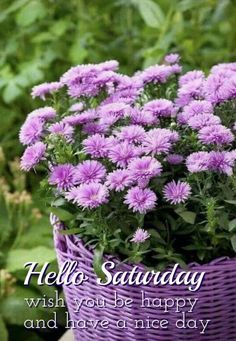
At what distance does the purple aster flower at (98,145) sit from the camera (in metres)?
0.81

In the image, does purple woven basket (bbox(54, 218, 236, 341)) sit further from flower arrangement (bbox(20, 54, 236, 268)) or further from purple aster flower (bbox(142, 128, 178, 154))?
purple aster flower (bbox(142, 128, 178, 154))

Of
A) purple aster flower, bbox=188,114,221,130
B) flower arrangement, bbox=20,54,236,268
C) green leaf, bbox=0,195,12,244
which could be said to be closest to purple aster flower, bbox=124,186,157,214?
flower arrangement, bbox=20,54,236,268

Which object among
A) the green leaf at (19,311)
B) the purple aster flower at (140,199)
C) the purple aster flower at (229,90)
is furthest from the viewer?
the green leaf at (19,311)

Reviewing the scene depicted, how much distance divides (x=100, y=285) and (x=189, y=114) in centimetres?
→ 22

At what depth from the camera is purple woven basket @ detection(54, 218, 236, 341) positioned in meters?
0.80

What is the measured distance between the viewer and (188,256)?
0.83 meters

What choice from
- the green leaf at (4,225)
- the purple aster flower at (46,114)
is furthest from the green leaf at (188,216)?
the green leaf at (4,225)

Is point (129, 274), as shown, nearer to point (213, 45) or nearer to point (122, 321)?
point (122, 321)

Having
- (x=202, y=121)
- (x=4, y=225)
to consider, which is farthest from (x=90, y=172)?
(x=4, y=225)

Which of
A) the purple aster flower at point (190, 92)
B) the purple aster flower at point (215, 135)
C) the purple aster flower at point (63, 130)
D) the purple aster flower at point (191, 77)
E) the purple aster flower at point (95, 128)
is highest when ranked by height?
the purple aster flower at point (191, 77)

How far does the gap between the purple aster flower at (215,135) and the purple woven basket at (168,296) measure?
0.13 meters

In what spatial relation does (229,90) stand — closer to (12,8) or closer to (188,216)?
(188,216)

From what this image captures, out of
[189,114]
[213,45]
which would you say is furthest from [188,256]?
[213,45]

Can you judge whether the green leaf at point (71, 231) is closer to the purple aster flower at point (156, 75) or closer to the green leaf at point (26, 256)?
the purple aster flower at point (156, 75)
